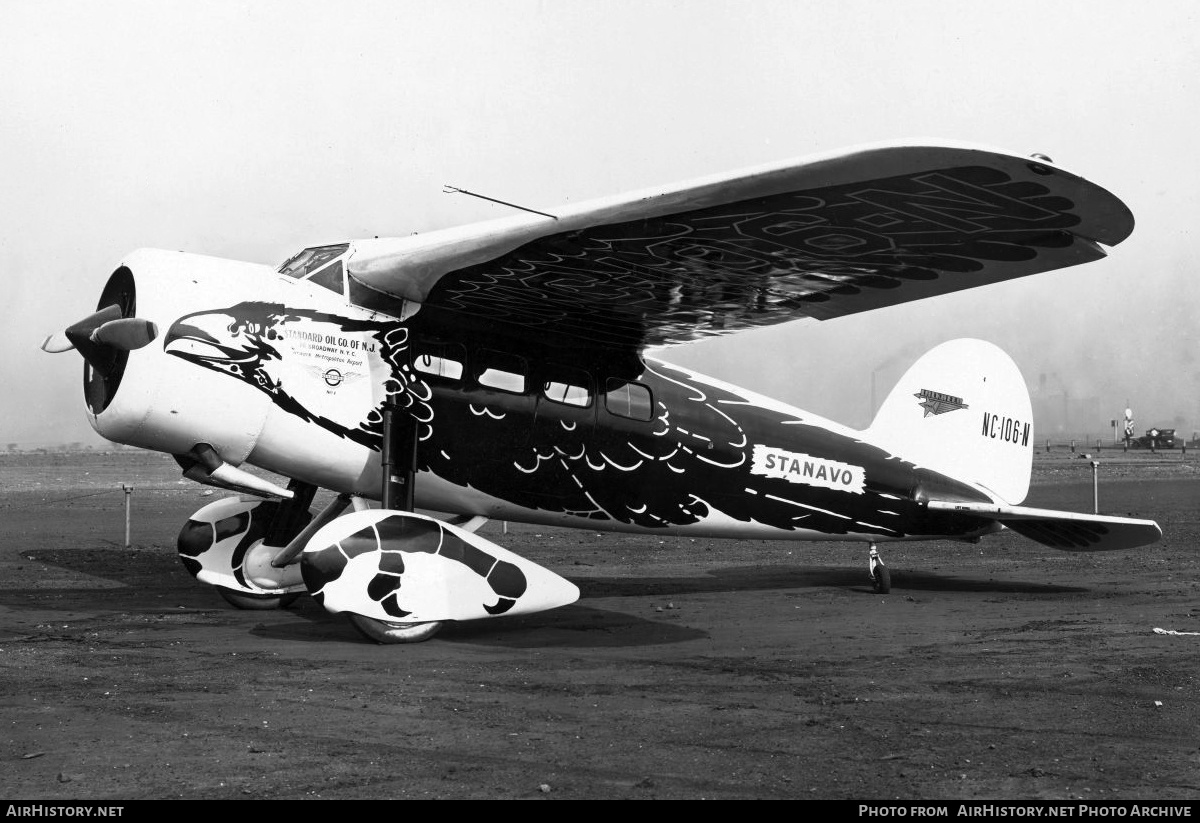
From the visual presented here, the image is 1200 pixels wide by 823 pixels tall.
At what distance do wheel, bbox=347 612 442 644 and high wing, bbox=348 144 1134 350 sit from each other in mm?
2782

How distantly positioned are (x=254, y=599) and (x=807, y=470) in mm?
5931

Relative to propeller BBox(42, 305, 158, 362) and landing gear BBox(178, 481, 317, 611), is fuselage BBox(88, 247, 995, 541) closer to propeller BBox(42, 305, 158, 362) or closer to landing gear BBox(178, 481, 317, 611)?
propeller BBox(42, 305, 158, 362)

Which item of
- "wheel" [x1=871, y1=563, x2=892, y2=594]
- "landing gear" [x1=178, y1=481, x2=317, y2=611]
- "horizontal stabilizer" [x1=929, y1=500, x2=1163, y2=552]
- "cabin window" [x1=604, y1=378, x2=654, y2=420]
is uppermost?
"cabin window" [x1=604, y1=378, x2=654, y2=420]

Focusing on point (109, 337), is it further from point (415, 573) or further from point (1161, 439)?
point (1161, 439)

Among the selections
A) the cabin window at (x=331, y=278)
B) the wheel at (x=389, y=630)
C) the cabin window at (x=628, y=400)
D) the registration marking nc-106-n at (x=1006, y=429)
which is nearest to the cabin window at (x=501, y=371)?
the cabin window at (x=628, y=400)

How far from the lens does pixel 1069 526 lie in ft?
39.6

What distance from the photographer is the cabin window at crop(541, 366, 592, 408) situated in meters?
10.2

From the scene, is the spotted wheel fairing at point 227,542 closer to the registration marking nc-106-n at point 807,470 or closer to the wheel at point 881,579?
the registration marking nc-106-n at point 807,470

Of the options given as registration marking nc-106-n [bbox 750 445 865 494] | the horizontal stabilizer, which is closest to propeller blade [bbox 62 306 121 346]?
registration marking nc-106-n [bbox 750 445 865 494]

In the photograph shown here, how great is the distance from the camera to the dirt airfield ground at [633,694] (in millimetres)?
4789
